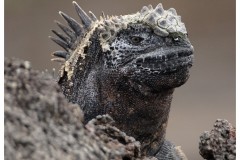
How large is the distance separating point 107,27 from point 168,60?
0.26 m

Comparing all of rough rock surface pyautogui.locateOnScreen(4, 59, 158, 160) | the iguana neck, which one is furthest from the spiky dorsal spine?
rough rock surface pyautogui.locateOnScreen(4, 59, 158, 160)

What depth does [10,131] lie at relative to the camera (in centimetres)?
98

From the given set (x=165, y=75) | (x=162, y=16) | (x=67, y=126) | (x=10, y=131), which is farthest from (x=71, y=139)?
(x=162, y=16)

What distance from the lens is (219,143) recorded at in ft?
5.18

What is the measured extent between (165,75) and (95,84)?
272 mm

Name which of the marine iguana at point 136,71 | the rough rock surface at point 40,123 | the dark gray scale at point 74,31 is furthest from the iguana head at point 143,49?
the rough rock surface at point 40,123

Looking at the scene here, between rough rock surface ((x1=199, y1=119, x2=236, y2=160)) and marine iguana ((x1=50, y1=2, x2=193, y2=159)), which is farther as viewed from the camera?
marine iguana ((x1=50, y1=2, x2=193, y2=159))

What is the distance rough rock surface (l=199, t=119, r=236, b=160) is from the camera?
156cm

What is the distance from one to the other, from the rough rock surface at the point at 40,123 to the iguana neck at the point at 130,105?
0.61 m

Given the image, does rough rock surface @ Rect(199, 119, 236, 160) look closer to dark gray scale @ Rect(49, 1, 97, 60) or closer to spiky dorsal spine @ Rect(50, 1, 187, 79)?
spiky dorsal spine @ Rect(50, 1, 187, 79)

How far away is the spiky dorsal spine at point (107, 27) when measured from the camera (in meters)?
1.77

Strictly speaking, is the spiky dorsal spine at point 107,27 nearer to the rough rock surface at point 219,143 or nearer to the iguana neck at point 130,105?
the iguana neck at point 130,105

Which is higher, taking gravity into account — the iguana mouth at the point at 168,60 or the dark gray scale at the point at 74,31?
the dark gray scale at the point at 74,31

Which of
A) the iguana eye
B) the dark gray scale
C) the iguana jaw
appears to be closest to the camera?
the iguana jaw
